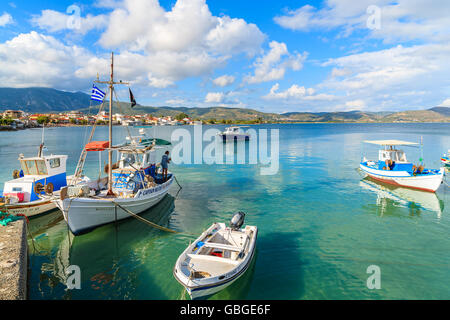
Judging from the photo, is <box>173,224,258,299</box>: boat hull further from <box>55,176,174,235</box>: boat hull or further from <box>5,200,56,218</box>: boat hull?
<box>5,200,56,218</box>: boat hull

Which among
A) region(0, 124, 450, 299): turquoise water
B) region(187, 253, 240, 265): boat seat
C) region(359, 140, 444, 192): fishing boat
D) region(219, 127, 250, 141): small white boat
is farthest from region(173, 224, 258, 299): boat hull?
region(219, 127, 250, 141): small white boat

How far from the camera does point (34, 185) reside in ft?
51.9

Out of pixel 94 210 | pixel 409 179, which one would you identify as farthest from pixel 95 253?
pixel 409 179

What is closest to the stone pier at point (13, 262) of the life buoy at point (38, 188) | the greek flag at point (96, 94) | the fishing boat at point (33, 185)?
the fishing boat at point (33, 185)

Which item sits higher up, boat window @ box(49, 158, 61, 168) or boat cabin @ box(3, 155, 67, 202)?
boat window @ box(49, 158, 61, 168)

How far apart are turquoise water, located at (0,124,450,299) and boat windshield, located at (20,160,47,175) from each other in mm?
3074

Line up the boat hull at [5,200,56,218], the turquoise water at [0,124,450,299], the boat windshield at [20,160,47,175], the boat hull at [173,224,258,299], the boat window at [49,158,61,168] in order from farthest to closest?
the boat window at [49,158,61,168], the boat windshield at [20,160,47,175], the boat hull at [5,200,56,218], the turquoise water at [0,124,450,299], the boat hull at [173,224,258,299]

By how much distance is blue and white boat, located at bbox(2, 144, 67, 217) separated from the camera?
15.2 metres
